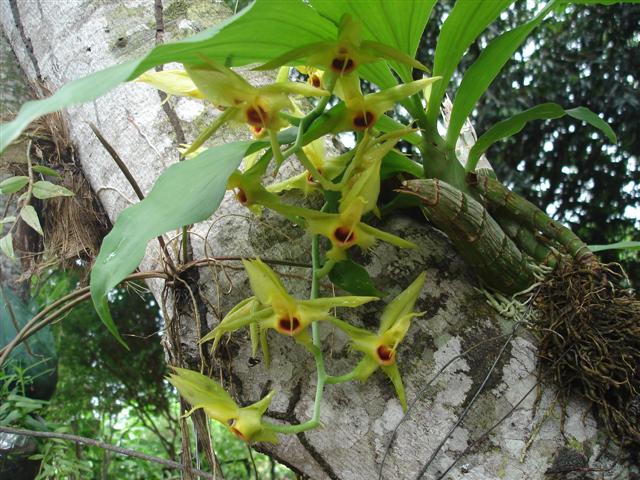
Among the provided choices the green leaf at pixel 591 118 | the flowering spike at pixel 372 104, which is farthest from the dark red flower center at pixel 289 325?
the green leaf at pixel 591 118

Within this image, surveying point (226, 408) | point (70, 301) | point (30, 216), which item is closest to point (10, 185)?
point (30, 216)

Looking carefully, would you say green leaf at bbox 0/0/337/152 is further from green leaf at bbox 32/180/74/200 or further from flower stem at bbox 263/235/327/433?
green leaf at bbox 32/180/74/200

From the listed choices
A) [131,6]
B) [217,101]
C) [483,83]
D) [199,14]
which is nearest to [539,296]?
[483,83]

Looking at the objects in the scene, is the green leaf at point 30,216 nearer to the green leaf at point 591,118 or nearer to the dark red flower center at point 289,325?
the dark red flower center at point 289,325

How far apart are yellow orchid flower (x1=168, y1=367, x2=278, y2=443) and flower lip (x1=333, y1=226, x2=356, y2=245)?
17 cm

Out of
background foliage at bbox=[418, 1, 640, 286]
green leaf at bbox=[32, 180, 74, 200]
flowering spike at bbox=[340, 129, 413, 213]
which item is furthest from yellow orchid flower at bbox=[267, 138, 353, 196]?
background foliage at bbox=[418, 1, 640, 286]

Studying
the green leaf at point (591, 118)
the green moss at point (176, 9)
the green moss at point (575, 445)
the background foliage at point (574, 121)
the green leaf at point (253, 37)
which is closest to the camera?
the green leaf at point (253, 37)

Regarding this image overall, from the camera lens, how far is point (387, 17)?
0.65 meters

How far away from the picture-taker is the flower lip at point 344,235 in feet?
2.06

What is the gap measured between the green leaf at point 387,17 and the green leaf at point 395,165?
0.38ft

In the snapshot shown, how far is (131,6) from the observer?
1.20 m

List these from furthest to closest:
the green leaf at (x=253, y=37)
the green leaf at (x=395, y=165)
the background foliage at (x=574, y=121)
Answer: the background foliage at (x=574, y=121) < the green leaf at (x=395, y=165) < the green leaf at (x=253, y=37)

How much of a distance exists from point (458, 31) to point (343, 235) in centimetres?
30

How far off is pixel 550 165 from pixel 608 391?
219 centimetres
